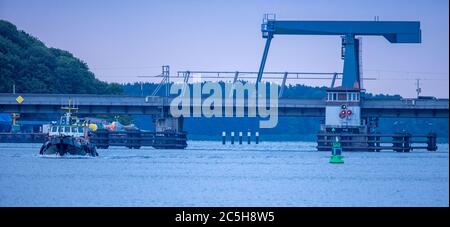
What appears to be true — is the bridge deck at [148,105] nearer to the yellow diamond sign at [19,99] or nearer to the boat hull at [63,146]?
the yellow diamond sign at [19,99]

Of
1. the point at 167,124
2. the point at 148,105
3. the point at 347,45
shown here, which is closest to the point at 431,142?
the point at 347,45

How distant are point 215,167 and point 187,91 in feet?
145

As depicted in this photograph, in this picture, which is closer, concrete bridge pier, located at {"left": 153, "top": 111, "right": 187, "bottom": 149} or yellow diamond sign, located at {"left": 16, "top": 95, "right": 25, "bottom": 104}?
yellow diamond sign, located at {"left": 16, "top": 95, "right": 25, "bottom": 104}

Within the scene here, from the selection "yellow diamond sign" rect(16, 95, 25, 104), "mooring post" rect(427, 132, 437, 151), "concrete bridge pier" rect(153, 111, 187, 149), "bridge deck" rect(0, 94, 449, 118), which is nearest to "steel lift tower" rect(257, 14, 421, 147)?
"bridge deck" rect(0, 94, 449, 118)

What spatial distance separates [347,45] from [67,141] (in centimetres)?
3285

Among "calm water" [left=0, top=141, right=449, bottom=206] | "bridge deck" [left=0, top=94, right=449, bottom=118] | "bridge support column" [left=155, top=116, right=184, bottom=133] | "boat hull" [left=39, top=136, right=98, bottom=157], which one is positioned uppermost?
"bridge deck" [left=0, top=94, right=449, bottom=118]

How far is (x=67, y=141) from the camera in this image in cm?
6944

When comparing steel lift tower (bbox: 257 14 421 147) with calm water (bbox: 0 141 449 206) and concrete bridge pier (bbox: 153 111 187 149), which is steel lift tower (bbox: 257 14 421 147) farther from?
calm water (bbox: 0 141 449 206)

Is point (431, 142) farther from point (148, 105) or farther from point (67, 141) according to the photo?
point (67, 141)

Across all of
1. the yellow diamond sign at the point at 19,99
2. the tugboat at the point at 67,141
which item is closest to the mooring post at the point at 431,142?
the yellow diamond sign at the point at 19,99

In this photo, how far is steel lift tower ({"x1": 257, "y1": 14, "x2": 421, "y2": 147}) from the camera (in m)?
89.9

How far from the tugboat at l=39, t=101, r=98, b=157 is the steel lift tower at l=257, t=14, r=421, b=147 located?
24451 millimetres
